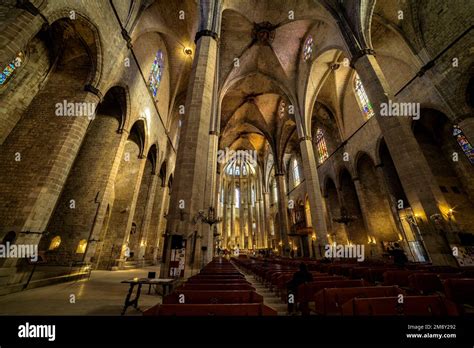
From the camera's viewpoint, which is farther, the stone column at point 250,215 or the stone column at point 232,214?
the stone column at point 232,214

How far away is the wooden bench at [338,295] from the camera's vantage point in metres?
2.48

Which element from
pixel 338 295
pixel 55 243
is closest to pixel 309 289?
pixel 338 295

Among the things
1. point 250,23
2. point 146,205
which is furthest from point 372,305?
point 250,23

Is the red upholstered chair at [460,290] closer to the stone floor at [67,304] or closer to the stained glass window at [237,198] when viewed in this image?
the stone floor at [67,304]

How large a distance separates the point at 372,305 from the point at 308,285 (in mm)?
1350

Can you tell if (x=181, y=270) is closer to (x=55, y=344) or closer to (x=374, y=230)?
(x=55, y=344)

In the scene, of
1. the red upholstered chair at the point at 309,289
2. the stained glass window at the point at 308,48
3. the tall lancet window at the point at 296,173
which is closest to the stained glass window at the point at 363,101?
the stained glass window at the point at 308,48

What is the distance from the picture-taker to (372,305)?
6.63ft

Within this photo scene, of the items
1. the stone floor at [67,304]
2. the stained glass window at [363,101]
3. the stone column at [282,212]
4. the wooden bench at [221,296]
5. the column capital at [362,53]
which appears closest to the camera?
the wooden bench at [221,296]

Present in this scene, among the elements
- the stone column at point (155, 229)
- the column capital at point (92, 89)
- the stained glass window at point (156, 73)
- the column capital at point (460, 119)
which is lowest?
the stone column at point (155, 229)

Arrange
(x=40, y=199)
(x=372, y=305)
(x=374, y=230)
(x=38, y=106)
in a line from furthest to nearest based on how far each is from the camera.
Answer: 1. (x=374, y=230)
2. (x=38, y=106)
3. (x=40, y=199)
4. (x=372, y=305)

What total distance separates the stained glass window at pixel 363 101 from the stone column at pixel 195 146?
1339 cm

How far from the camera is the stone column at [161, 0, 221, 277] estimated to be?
19.3 ft

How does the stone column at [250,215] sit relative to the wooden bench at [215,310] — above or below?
above
